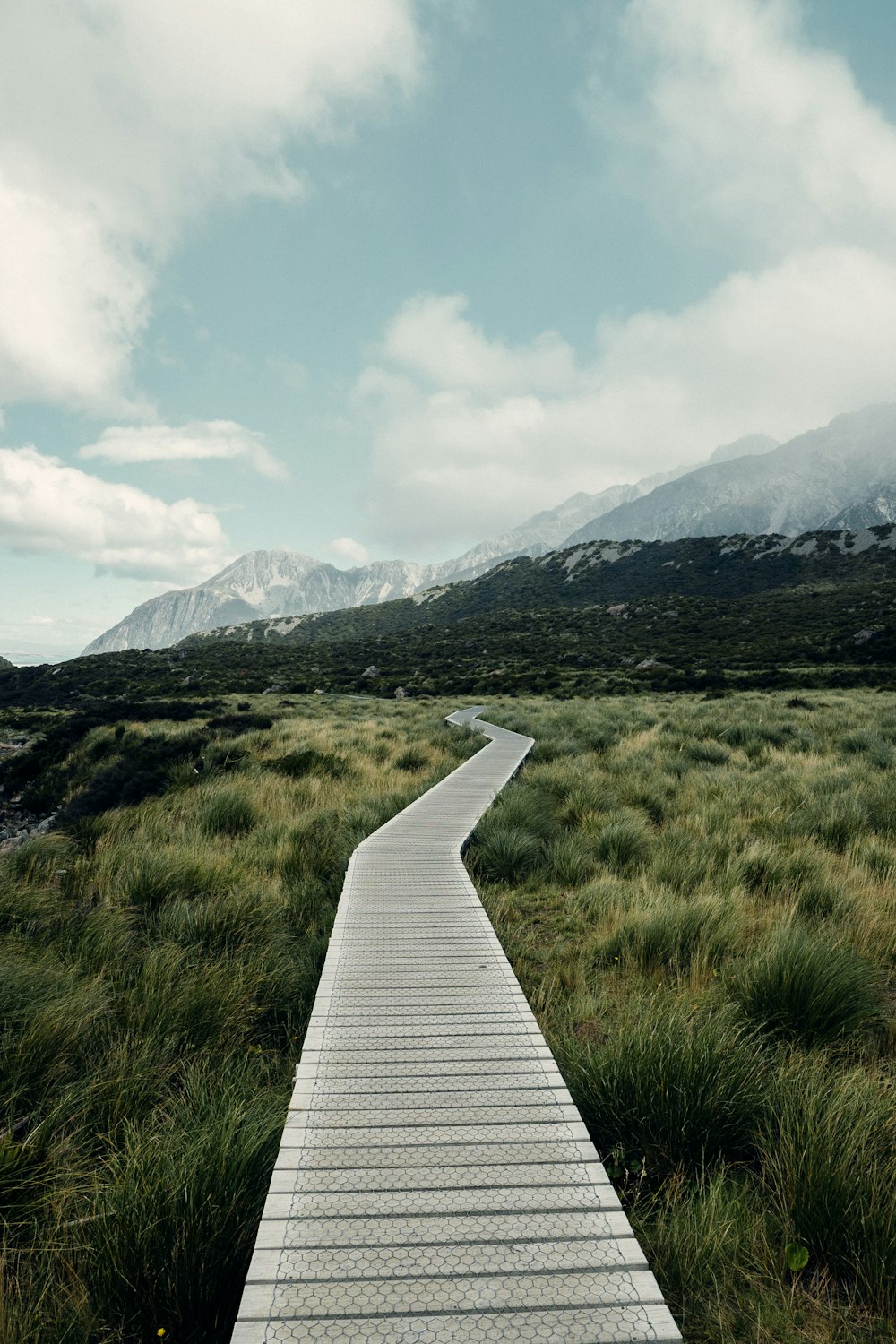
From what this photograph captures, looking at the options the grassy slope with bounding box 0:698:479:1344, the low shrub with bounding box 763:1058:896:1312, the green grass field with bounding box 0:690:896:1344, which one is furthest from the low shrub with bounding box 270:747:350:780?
A: the low shrub with bounding box 763:1058:896:1312

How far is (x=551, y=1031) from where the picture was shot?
3.79 meters

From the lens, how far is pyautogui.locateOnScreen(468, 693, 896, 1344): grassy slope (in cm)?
212

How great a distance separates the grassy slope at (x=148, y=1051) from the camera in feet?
6.49

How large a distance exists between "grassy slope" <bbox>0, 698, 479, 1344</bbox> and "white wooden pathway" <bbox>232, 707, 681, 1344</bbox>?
26 centimetres

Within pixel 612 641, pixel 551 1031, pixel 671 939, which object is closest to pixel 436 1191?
pixel 551 1031

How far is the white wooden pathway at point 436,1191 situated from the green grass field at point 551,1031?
0.75 feet

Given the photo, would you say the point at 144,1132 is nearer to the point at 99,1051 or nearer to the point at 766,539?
the point at 99,1051

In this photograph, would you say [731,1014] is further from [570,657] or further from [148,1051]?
[570,657]

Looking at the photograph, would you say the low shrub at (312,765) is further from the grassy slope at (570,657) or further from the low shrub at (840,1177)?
the grassy slope at (570,657)

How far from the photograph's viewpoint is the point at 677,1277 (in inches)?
83.1

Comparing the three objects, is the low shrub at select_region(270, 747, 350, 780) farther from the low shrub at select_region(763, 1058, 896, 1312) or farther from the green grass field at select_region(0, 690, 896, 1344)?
the low shrub at select_region(763, 1058, 896, 1312)

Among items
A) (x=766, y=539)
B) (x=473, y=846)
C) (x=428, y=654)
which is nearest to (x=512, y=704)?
(x=473, y=846)

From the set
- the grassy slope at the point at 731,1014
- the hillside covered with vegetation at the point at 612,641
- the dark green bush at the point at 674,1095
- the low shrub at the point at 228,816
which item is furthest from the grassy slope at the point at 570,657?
the dark green bush at the point at 674,1095

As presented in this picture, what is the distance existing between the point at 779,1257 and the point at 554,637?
200 ft
